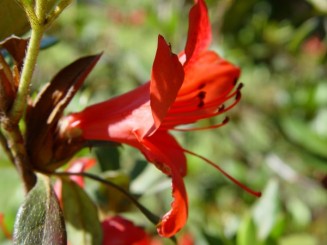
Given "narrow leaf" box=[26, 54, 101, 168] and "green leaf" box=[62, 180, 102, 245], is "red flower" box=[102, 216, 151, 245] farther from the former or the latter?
"narrow leaf" box=[26, 54, 101, 168]

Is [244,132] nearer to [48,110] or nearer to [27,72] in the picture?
[48,110]

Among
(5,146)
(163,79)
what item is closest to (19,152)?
(5,146)

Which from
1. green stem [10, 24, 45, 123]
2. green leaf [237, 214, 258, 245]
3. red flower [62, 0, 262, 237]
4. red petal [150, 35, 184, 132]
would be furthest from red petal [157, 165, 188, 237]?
green leaf [237, 214, 258, 245]

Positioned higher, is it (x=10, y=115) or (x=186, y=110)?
(x=10, y=115)

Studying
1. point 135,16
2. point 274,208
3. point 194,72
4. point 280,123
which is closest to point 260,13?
point 280,123

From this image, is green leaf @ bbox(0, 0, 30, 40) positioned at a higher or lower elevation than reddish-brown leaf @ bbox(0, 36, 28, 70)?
higher

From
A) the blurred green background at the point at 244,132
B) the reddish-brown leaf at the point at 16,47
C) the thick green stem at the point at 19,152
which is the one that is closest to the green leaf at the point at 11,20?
the reddish-brown leaf at the point at 16,47

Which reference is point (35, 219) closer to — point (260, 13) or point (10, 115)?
point (10, 115)
